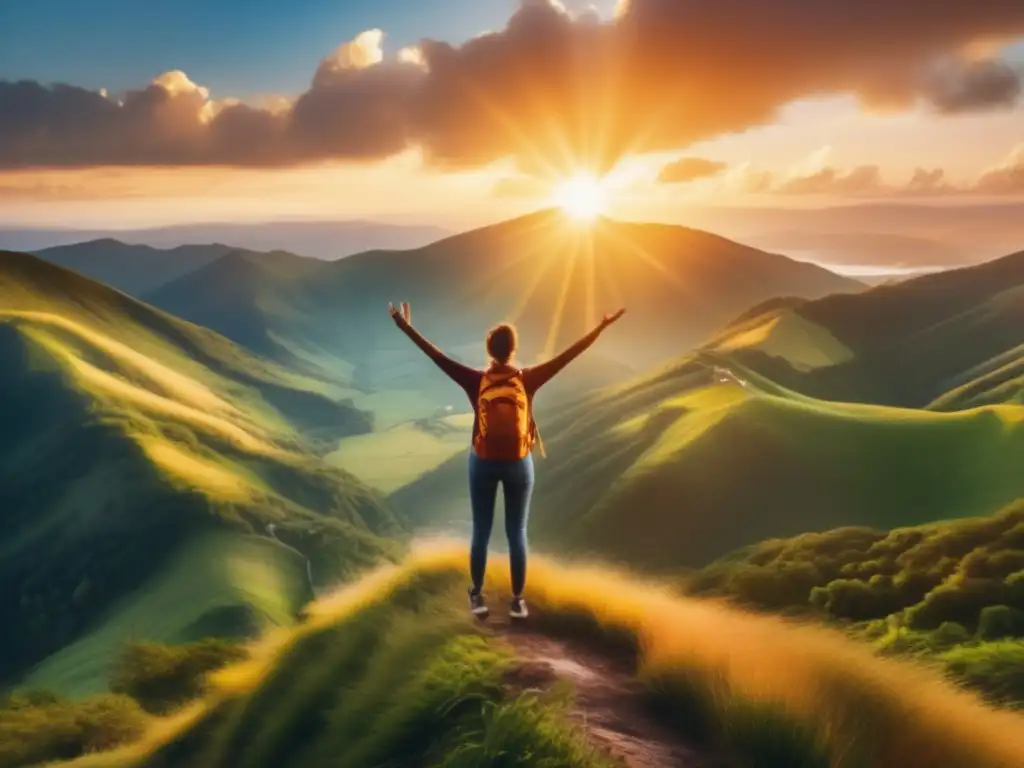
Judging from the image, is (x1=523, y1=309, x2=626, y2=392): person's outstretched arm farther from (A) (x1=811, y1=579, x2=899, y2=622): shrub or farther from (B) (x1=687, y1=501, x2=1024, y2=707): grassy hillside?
(A) (x1=811, y1=579, x2=899, y2=622): shrub

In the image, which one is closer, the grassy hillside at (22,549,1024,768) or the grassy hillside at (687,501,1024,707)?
the grassy hillside at (22,549,1024,768)

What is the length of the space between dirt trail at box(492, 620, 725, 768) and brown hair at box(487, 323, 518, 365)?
4.15 metres

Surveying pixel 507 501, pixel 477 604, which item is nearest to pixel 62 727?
pixel 477 604

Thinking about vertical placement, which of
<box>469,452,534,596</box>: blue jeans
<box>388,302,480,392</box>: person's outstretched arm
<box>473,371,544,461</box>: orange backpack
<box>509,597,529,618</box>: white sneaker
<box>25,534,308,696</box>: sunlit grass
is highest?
<box>388,302,480,392</box>: person's outstretched arm

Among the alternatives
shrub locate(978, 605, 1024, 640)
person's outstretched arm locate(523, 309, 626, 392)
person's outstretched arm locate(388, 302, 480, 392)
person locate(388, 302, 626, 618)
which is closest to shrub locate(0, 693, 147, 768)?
person locate(388, 302, 626, 618)

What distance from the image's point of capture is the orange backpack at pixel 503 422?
41.0ft

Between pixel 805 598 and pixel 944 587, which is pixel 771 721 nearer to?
pixel 944 587

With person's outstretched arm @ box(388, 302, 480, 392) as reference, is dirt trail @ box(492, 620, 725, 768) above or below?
below

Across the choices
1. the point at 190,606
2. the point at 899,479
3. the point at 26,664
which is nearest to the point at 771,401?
the point at 899,479

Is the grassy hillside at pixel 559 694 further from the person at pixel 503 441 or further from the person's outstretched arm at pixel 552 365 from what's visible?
the person's outstretched arm at pixel 552 365

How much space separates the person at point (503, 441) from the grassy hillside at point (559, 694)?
95cm

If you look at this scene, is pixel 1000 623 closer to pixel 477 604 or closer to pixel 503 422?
pixel 477 604

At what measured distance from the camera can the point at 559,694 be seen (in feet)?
32.0

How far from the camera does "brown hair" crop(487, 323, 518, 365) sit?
12.8 meters
